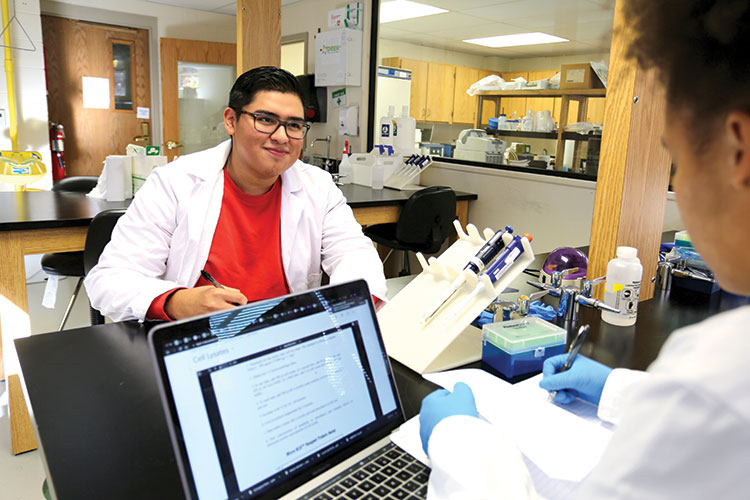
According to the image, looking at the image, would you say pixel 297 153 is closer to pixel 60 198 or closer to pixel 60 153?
pixel 60 198

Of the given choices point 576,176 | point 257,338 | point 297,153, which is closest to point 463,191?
point 576,176

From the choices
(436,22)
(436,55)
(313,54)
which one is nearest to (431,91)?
(436,55)

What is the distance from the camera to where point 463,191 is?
3596 mm

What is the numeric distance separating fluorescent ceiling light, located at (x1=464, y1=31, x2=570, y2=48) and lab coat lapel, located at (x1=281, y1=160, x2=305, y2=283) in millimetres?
2530

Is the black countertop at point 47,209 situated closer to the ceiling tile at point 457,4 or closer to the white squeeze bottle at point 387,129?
the white squeeze bottle at point 387,129

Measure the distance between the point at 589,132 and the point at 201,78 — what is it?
3921mm

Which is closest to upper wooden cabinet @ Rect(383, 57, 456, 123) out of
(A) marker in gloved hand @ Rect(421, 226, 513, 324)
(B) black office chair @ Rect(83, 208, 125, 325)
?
(B) black office chair @ Rect(83, 208, 125, 325)

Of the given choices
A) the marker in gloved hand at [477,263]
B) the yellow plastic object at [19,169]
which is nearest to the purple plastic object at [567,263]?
the marker in gloved hand at [477,263]

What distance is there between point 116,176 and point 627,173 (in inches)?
87.7

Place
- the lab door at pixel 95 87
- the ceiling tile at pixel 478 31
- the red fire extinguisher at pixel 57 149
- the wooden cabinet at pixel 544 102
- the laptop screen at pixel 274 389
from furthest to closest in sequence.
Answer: the lab door at pixel 95 87
the red fire extinguisher at pixel 57 149
the ceiling tile at pixel 478 31
the wooden cabinet at pixel 544 102
the laptop screen at pixel 274 389

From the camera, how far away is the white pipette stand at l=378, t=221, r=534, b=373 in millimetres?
1012

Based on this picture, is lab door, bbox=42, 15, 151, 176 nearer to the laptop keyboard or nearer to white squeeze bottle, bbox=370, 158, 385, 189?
white squeeze bottle, bbox=370, 158, 385, 189

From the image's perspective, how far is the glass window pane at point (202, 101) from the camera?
5320 mm

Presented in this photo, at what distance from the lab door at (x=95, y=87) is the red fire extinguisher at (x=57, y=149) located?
0.17 metres
